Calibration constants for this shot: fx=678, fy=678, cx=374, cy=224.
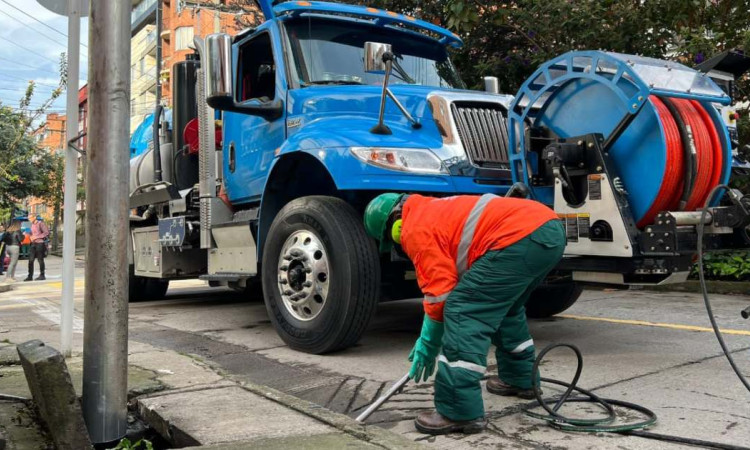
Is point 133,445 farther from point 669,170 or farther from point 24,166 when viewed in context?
point 24,166

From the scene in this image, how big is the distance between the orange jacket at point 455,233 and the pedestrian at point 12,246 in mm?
14667

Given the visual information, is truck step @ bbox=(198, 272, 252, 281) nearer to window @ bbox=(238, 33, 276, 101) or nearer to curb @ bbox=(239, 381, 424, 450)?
window @ bbox=(238, 33, 276, 101)

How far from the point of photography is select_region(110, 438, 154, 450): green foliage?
9.39 ft

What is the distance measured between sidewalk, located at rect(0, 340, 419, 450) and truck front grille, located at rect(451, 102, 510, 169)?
2.27m

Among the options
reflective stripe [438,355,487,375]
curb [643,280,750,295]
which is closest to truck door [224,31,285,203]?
reflective stripe [438,355,487,375]

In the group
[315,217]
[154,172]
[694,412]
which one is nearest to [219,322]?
[154,172]

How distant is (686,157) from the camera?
12.4 feet

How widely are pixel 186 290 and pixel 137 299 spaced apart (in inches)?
80.7

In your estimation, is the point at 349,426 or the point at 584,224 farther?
the point at 584,224

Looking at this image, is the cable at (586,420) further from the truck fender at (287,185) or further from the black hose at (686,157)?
the truck fender at (287,185)

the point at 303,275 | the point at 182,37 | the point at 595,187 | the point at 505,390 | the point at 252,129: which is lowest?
the point at 505,390

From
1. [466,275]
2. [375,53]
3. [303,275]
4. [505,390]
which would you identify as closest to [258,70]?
[375,53]

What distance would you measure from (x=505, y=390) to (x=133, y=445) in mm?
1848

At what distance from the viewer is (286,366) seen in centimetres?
447
